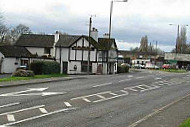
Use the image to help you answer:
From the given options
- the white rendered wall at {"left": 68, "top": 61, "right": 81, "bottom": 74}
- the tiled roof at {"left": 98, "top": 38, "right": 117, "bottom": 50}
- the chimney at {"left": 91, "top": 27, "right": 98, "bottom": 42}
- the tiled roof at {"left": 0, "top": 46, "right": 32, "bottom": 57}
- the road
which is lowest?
the road

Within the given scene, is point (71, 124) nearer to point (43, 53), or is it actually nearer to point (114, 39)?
point (43, 53)

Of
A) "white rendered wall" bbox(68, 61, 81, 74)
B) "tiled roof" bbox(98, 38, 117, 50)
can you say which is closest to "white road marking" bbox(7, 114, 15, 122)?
"white rendered wall" bbox(68, 61, 81, 74)

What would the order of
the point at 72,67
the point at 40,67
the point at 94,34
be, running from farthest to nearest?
the point at 94,34 < the point at 72,67 < the point at 40,67

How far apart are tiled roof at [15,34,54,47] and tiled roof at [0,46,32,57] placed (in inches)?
135

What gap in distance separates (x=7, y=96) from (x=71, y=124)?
24.2 ft

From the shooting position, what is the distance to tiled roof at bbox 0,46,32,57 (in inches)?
1862

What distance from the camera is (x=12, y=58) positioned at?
157ft

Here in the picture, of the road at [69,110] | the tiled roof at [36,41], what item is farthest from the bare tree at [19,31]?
the road at [69,110]

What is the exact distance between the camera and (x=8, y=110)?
13.2 meters

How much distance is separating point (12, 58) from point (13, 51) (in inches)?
70.2

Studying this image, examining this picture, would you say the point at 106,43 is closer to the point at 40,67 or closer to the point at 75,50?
the point at 75,50

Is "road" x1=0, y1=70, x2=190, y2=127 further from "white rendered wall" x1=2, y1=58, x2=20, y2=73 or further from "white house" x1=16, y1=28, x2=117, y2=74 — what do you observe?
"white house" x1=16, y1=28, x2=117, y2=74

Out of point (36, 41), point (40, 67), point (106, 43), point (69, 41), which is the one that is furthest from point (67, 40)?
point (40, 67)

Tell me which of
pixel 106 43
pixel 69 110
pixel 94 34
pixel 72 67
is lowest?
pixel 69 110
